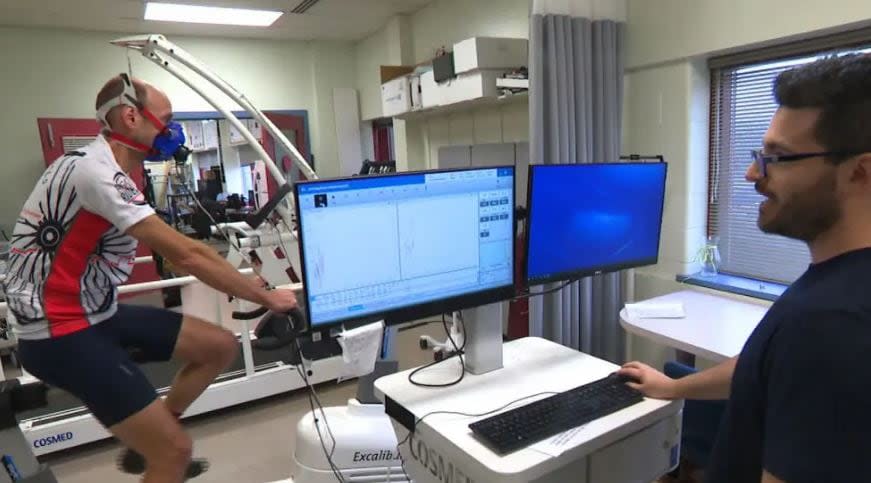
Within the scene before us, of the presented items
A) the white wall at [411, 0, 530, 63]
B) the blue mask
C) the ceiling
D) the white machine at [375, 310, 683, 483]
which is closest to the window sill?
the white machine at [375, 310, 683, 483]

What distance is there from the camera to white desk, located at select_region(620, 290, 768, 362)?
1.86 m

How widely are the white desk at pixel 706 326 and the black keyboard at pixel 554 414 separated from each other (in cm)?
73

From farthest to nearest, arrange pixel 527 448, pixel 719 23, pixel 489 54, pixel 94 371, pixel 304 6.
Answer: pixel 304 6 < pixel 489 54 < pixel 719 23 < pixel 94 371 < pixel 527 448

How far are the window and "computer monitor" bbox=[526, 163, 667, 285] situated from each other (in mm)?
1163

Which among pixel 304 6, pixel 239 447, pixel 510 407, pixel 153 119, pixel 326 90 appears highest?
pixel 304 6

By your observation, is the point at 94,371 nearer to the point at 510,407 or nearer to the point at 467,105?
the point at 510,407

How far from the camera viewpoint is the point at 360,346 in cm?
128

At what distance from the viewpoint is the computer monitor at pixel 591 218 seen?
138 cm

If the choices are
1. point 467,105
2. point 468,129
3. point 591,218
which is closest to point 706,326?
point 591,218

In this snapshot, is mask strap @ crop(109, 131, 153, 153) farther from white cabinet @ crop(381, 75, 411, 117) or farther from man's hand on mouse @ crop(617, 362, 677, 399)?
white cabinet @ crop(381, 75, 411, 117)

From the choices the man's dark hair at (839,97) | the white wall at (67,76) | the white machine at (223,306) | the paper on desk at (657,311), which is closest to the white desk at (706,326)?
the paper on desk at (657,311)

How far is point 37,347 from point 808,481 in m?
1.88

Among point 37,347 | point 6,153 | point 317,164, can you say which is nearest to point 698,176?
point 37,347

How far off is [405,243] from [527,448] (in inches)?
19.8
